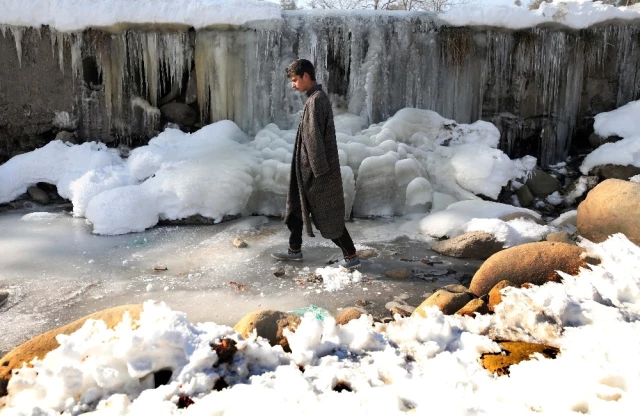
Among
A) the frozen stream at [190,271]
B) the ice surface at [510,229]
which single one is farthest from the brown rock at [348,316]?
the ice surface at [510,229]

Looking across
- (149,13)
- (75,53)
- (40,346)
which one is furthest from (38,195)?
(40,346)

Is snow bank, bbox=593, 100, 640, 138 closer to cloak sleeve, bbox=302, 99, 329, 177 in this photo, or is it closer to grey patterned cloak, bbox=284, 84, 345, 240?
grey patterned cloak, bbox=284, 84, 345, 240

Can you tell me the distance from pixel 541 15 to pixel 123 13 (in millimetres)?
6365

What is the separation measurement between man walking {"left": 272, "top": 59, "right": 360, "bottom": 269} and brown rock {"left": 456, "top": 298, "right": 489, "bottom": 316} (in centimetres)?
126

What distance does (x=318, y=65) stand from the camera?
25.2ft

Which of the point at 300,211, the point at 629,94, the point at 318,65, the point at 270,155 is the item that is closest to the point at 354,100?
the point at 318,65

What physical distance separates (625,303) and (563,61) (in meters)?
6.24

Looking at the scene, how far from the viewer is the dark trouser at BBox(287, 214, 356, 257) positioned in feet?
13.4

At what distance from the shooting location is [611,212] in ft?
14.5

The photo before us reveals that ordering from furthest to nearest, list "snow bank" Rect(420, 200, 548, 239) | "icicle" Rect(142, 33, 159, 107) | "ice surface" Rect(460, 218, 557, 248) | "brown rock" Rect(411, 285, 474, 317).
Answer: "icicle" Rect(142, 33, 159, 107), "snow bank" Rect(420, 200, 548, 239), "ice surface" Rect(460, 218, 557, 248), "brown rock" Rect(411, 285, 474, 317)

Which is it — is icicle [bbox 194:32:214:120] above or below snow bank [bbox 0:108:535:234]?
above

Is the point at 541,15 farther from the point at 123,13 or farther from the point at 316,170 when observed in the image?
the point at 123,13

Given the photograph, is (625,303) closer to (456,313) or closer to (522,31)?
(456,313)

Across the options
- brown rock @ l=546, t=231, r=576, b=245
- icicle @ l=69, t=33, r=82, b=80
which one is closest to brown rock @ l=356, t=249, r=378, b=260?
brown rock @ l=546, t=231, r=576, b=245
